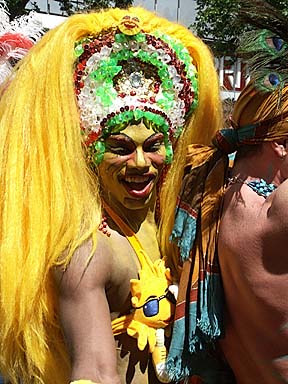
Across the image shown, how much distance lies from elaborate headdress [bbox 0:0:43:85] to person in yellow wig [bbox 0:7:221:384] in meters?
0.63

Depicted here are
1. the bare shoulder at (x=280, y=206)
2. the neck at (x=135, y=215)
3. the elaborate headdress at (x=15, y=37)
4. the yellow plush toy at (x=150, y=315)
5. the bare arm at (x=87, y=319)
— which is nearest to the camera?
the bare shoulder at (x=280, y=206)

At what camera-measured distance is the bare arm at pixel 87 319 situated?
63.2 inches

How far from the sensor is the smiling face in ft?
5.79

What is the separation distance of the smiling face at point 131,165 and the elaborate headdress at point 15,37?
2.49ft

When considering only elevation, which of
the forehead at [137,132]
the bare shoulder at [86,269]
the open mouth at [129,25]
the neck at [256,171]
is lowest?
the bare shoulder at [86,269]

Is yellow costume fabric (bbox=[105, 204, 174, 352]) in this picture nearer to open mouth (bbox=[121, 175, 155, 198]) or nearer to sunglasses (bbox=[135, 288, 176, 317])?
sunglasses (bbox=[135, 288, 176, 317])

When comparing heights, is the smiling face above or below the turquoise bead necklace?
below

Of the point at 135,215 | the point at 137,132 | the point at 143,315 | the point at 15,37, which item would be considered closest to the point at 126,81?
the point at 137,132

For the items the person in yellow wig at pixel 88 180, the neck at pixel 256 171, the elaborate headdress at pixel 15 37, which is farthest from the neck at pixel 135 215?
the elaborate headdress at pixel 15 37

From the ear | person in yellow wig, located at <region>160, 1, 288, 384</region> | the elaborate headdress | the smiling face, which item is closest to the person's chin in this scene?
the smiling face

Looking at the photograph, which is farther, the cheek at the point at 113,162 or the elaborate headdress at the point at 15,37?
the elaborate headdress at the point at 15,37

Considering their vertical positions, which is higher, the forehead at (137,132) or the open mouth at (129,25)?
the open mouth at (129,25)

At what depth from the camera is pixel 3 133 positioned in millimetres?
1805

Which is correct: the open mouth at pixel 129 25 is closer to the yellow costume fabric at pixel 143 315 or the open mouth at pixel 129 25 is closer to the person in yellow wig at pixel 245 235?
the person in yellow wig at pixel 245 235
